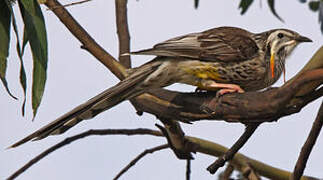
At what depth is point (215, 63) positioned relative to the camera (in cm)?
342

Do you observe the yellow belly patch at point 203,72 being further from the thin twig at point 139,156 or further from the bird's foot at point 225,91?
the thin twig at point 139,156

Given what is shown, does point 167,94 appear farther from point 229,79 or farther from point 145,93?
point 229,79

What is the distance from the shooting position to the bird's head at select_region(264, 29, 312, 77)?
3494mm

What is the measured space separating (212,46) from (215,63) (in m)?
0.11

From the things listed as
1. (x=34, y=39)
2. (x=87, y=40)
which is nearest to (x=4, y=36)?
(x=34, y=39)

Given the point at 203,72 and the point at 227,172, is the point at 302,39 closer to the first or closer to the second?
the point at 203,72

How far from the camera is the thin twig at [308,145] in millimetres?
2518

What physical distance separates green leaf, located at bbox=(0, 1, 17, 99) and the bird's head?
1440 millimetres

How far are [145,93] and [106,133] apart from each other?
1.15ft

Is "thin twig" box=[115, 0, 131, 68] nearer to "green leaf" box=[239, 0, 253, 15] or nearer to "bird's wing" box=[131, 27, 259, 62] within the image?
"bird's wing" box=[131, 27, 259, 62]

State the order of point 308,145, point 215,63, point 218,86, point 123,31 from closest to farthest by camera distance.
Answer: point 308,145 → point 218,86 → point 215,63 → point 123,31

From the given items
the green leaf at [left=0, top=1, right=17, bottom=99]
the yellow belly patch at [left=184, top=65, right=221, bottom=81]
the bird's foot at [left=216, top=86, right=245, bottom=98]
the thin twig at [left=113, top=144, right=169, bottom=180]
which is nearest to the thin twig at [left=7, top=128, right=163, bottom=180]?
the thin twig at [left=113, top=144, right=169, bottom=180]

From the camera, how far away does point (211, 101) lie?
2.84 m

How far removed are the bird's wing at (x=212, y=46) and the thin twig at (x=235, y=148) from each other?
0.66 metres
